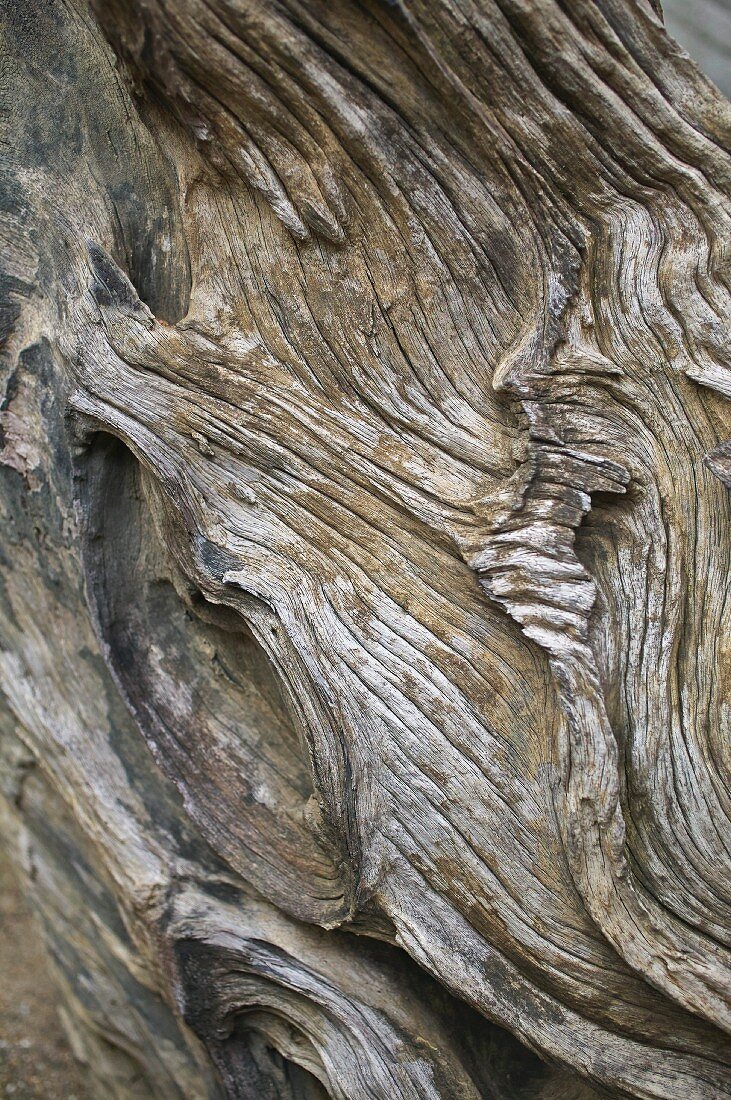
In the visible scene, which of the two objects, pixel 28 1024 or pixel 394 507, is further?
pixel 28 1024

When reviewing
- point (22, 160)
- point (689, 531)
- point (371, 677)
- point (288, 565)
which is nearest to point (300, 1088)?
point (371, 677)

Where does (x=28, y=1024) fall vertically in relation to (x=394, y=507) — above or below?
below

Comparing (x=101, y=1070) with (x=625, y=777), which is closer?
(x=625, y=777)

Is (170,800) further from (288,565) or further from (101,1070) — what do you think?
(101,1070)

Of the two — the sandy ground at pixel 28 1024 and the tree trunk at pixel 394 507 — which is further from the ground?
the tree trunk at pixel 394 507
